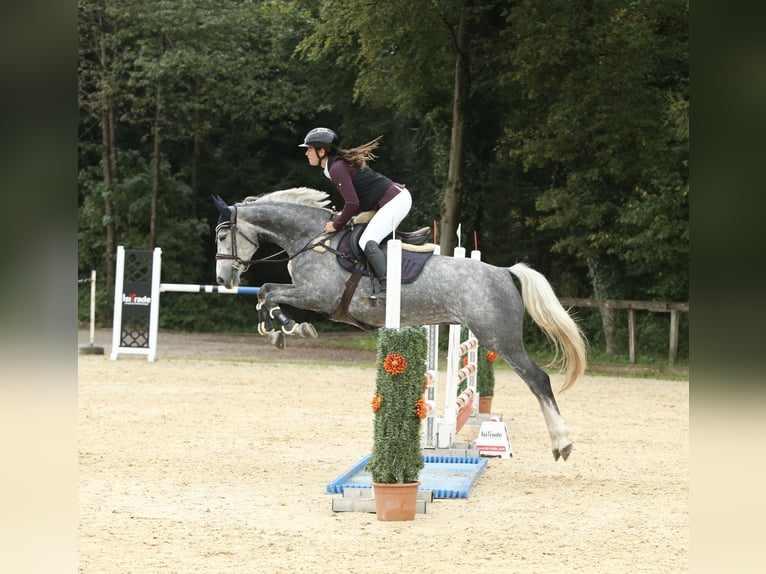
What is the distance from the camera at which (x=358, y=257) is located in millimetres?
6223

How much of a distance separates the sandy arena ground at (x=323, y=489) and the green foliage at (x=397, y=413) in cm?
33

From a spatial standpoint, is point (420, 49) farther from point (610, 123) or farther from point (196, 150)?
point (196, 150)

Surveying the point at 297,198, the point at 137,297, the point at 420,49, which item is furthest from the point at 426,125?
the point at 297,198

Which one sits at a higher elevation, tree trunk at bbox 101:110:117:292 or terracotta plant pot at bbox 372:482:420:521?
tree trunk at bbox 101:110:117:292

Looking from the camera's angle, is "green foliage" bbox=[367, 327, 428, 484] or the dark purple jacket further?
the dark purple jacket

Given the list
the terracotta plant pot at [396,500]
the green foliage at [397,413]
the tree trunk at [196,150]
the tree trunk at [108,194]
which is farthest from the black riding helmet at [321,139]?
the tree trunk at [196,150]

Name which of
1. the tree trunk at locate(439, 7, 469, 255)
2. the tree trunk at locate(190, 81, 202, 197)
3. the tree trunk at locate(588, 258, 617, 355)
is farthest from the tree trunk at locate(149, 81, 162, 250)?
the tree trunk at locate(588, 258, 617, 355)

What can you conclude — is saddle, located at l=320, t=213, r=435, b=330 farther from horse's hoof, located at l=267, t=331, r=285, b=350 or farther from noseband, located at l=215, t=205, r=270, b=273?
noseband, located at l=215, t=205, r=270, b=273

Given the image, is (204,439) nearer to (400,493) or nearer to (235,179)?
(400,493)

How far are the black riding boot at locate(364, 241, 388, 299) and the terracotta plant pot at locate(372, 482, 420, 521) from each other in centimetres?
136

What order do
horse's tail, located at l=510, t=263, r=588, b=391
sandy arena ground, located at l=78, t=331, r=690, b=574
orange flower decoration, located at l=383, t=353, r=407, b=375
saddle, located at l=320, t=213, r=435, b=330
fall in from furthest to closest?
horse's tail, located at l=510, t=263, r=588, b=391 → saddle, located at l=320, t=213, r=435, b=330 → orange flower decoration, located at l=383, t=353, r=407, b=375 → sandy arena ground, located at l=78, t=331, r=690, b=574

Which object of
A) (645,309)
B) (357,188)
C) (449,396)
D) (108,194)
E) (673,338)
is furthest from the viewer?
(108,194)

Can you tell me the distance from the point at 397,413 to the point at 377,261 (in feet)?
3.96

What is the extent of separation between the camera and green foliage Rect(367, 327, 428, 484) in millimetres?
5234
